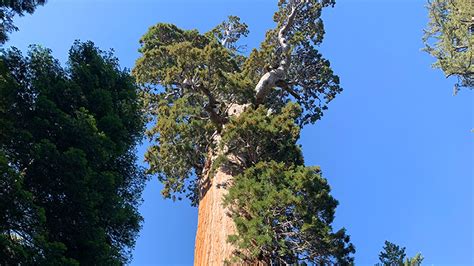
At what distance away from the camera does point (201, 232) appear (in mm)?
8695

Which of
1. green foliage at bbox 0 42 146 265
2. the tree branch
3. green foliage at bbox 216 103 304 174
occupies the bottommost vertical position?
green foliage at bbox 0 42 146 265

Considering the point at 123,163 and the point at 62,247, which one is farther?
the point at 123,163

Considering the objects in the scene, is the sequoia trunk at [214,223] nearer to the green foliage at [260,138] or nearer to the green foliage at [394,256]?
the green foliage at [260,138]

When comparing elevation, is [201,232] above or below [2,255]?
above

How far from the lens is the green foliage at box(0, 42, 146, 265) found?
17.3ft

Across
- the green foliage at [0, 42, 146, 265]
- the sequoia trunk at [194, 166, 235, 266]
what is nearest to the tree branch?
the sequoia trunk at [194, 166, 235, 266]

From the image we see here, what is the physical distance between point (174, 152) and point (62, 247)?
15.7 feet

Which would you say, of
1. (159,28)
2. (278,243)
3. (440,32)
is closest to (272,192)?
(278,243)

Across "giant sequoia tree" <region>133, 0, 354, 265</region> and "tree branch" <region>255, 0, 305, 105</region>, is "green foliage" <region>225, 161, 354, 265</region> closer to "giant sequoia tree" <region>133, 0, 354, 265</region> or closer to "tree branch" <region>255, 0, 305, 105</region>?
"giant sequoia tree" <region>133, 0, 354, 265</region>

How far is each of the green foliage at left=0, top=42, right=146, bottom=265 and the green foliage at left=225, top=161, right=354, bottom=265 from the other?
1.93m

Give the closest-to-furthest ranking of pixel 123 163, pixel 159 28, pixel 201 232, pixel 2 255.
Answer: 1. pixel 2 255
2. pixel 123 163
3. pixel 201 232
4. pixel 159 28

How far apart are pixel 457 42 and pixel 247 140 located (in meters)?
9.57

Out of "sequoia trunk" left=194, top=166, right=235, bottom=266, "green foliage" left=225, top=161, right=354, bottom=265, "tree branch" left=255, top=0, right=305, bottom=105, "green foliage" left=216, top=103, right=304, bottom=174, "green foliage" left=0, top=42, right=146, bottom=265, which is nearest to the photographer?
"green foliage" left=0, top=42, right=146, bottom=265

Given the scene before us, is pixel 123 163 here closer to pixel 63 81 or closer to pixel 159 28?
pixel 63 81
